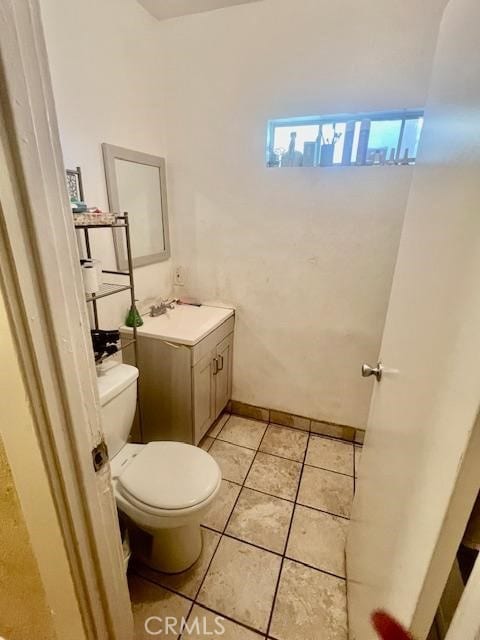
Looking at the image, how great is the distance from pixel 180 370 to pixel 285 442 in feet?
3.07

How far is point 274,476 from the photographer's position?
1.80m

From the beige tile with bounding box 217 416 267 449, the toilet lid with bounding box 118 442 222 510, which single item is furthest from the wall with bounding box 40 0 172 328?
the beige tile with bounding box 217 416 267 449

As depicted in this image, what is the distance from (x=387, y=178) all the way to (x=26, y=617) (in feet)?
6.97

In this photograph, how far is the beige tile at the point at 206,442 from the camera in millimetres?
2016

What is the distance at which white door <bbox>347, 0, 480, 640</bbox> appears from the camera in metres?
0.44

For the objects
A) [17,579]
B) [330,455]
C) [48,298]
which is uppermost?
[48,298]

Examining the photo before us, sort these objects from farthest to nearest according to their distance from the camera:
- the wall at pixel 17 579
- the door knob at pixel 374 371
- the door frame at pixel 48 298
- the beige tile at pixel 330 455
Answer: the beige tile at pixel 330 455 → the door knob at pixel 374 371 → the wall at pixel 17 579 → the door frame at pixel 48 298

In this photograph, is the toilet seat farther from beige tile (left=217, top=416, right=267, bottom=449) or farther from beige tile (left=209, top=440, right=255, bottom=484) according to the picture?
beige tile (left=217, top=416, right=267, bottom=449)

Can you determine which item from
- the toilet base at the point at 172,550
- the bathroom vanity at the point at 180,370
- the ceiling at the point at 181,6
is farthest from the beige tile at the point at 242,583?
the ceiling at the point at 181,6

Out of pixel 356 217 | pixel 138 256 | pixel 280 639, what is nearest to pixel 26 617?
pixel 280 639

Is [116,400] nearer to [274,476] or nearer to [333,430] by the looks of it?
[274,476]

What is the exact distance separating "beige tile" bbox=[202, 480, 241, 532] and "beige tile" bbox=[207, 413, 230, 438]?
1.35 feet

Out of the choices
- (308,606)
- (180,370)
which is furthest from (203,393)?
(308,606)

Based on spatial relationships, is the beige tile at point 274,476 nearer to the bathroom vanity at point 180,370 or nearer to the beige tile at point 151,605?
the bathroom vanity at point 180,370
